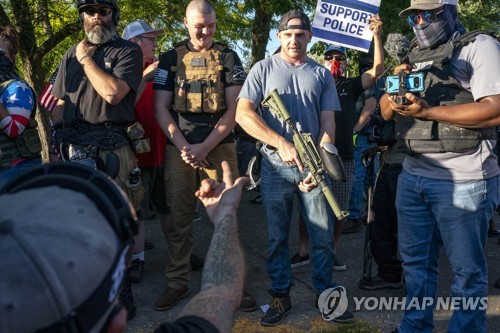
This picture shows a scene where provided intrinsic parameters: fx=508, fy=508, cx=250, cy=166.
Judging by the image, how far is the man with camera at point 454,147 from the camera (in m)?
2.80

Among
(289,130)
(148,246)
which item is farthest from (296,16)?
(148,246)

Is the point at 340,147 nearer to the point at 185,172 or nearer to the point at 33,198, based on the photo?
the point at 185,172

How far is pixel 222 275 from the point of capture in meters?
1.60

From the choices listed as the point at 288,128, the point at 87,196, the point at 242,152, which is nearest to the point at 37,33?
the point at 242,152

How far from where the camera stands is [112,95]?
3646mm

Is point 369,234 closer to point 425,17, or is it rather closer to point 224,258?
point 425,17

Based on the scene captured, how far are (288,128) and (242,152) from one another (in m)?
4.16

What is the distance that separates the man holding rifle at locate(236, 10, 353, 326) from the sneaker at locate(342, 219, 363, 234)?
226 cm

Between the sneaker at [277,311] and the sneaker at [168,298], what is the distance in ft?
2.39

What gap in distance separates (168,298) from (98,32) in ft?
6.89

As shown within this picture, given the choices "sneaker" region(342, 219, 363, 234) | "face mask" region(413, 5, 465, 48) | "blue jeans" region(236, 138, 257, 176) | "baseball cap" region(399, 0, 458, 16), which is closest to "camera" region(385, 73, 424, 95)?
"face mask" region(413, 5, 465, 48)

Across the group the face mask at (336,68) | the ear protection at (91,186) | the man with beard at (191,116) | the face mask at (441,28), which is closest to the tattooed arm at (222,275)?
the ear protection at (91,186)

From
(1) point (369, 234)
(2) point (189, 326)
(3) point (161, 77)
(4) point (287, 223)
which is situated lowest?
(1) point (369, 234)

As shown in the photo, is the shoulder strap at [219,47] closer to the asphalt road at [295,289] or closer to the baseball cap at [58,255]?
the asphalt road at [295,289]
